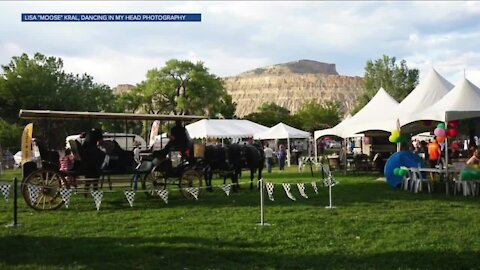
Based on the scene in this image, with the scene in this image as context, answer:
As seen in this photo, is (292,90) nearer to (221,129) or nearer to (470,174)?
(221,129)

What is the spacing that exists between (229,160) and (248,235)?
25.2 feet

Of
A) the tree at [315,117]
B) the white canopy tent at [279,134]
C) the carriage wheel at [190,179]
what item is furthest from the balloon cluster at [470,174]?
the tree at [315,117]

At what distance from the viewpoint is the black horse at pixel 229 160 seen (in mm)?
15984

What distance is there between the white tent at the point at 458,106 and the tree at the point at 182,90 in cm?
4652

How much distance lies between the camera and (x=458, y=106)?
51.3 feet

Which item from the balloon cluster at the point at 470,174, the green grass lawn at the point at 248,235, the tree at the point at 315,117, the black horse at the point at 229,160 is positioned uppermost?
the tree at the point at 315,117

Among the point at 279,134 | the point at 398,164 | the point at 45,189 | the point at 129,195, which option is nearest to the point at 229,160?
the point at 129,195

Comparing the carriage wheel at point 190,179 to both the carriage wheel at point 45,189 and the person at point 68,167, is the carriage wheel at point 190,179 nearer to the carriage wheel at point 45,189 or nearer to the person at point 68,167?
the person at point 68,167

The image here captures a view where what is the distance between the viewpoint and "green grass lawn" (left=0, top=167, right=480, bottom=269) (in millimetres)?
6891

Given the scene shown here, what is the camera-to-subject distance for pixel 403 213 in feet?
35.5

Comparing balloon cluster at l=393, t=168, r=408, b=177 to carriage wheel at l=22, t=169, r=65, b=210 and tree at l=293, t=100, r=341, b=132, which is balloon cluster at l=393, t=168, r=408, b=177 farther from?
tree at l=293, t=100, r=341, b=132

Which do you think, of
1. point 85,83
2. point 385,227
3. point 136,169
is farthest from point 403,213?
point 85,83

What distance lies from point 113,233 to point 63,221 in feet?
6.41

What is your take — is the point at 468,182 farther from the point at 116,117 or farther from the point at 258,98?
the point at 258,98
